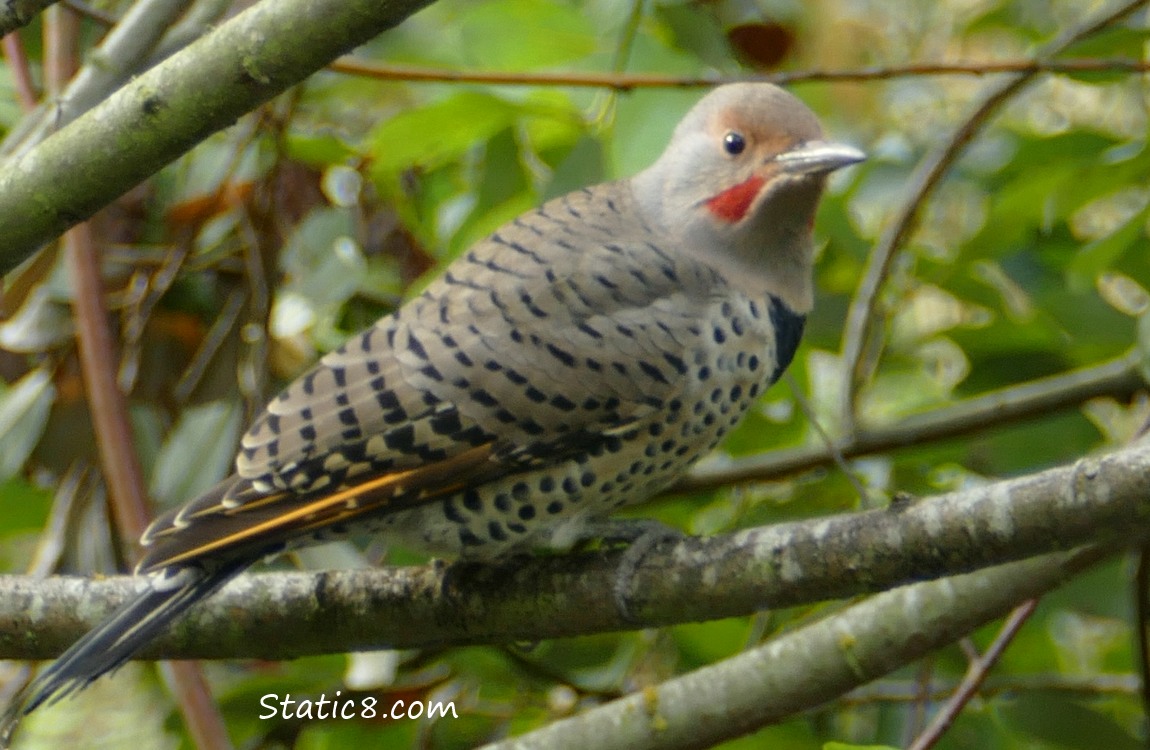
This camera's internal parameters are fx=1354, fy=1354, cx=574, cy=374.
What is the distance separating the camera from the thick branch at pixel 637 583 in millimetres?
1644

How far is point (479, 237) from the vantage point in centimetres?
301

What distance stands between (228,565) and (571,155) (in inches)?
45.5

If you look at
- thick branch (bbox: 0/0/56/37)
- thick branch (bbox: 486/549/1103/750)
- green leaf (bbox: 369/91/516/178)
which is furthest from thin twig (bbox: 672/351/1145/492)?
thick branch (bbox: 0/0/56/37)

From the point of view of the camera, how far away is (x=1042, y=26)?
359cm

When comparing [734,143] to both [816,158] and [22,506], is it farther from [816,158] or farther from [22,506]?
[22,506]

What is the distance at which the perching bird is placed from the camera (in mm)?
2248

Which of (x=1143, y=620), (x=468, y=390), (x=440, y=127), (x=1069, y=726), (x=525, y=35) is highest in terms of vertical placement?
(x=525, y=35)

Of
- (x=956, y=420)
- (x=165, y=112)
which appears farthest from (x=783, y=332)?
(x=165, y=112)

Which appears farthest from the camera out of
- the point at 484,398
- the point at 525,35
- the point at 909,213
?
the point at 909,213

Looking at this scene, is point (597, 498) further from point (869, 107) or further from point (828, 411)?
point (869, 107)

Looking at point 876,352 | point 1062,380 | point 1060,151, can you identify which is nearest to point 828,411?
point 876,352

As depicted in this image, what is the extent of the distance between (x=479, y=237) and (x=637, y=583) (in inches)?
44.8

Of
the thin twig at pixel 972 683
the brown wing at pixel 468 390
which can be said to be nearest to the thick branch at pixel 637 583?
the brown wing at pixel 468 390

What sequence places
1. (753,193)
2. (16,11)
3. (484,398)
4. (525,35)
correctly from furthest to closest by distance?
1. (525,35)
2. (753,193)
3. (484,398)
4. (16,11)
